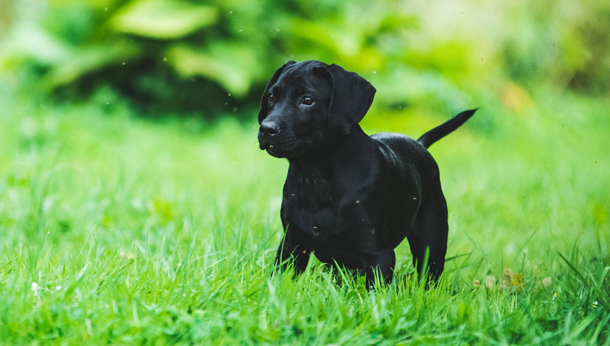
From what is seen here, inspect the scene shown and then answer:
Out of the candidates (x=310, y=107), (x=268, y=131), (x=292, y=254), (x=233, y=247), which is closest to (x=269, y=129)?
(x=268, y=131)

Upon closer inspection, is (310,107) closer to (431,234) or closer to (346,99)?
(346,99)

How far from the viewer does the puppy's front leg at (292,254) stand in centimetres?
219

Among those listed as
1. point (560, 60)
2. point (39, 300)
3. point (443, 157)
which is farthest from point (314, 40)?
point (560, 60)

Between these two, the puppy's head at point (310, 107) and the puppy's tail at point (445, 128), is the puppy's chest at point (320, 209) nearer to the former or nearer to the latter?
the puppy's head at point (310, 107)

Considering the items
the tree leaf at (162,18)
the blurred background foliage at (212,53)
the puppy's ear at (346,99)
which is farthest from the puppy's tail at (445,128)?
the tree leaf at (162,18)

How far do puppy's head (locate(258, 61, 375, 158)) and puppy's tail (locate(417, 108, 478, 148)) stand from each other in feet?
2.30

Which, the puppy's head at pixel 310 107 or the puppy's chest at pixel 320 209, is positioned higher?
the puppy's head at pixel 310 107

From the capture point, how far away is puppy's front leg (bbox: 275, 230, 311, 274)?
2188 mm

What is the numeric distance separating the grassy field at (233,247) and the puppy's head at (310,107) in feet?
1.66

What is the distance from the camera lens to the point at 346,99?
2057mm

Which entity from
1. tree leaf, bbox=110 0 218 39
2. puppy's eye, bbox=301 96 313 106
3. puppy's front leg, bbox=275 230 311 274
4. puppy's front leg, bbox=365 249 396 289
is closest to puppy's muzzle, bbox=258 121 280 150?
puppy's eye, bbox=301 96 313 106

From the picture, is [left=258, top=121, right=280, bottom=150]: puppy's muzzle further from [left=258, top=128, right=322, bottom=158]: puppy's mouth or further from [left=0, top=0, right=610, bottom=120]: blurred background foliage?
[left=0, top=0, right=610, bottom=120]: blurred background foliage

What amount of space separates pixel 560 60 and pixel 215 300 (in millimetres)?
12004

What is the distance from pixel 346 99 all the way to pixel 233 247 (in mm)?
982
